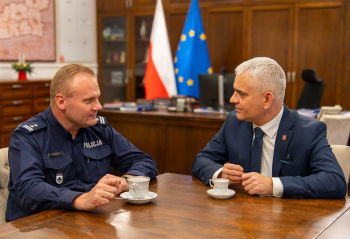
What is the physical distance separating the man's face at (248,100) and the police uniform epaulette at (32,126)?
84 centimetres

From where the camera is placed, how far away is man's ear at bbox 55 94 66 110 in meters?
1.85

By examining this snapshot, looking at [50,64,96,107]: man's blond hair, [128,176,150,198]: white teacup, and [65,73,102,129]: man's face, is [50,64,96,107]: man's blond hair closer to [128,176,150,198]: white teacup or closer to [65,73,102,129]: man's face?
[65,73,102,129]: man's face

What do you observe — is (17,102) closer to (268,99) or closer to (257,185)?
(268,99)

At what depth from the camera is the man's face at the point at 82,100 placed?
1828 millimetres

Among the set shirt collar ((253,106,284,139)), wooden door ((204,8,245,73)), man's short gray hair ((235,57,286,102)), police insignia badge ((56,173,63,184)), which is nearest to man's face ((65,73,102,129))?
police insignia badge ((56,173,63,184))

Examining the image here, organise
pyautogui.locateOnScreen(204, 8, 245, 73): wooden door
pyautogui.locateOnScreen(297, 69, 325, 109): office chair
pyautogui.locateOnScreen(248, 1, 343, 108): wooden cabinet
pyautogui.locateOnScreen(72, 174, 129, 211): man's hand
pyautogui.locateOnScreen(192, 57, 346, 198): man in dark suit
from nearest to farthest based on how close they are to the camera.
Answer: pyautogui.locateOnScreen(72, 174, 129, 211): man's hand, pyautogui.locateOnScreen(192, 57, 346, 198): man in dark suit, pyautogui.locateOnScreen(297, 69, 325, 109): office chair, pyautogui.locateOnScreen(248, 1, 343, 108): wooden cabinet, pyautogui.locateOnScreen(204, 8, 245, 73): wooden door

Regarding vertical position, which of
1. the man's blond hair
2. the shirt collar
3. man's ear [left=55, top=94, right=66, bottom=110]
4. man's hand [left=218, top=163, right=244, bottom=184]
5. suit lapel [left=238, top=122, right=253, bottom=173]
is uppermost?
the man's blond hair

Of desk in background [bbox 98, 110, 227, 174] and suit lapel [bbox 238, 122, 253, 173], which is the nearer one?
suit lapel [bbox 238, 122, 253, 173]

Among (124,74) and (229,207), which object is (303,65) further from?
(229,207)

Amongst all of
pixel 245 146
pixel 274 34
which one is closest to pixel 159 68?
pixel 274 34

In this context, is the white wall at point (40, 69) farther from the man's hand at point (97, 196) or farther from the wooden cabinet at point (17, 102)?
the man's hand at point (97, 196)

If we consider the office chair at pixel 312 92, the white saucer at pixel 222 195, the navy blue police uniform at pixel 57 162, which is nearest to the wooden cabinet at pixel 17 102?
the office chair at pixel 312 92

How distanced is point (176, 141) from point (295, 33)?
2586 millimetres

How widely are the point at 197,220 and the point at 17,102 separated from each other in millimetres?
4537
